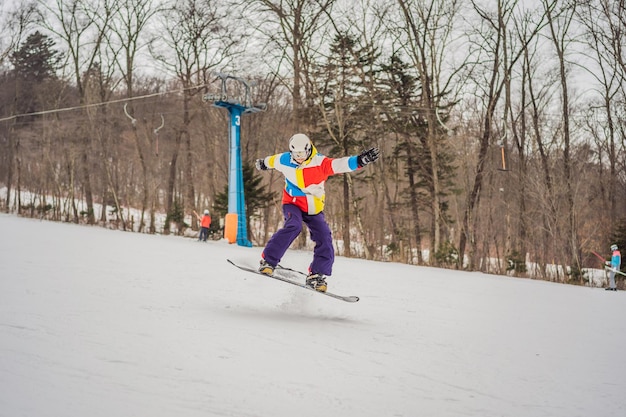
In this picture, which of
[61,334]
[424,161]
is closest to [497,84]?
[424,161]

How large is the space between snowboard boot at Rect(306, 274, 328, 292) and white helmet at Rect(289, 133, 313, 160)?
1.40m

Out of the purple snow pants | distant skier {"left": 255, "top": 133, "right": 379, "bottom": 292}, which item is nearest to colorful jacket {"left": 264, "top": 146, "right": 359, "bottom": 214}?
distant skier {"left": 255, "top": 133, "right": 379, "bottom": 292}

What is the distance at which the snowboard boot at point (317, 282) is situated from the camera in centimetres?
579

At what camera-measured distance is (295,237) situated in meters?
5.72

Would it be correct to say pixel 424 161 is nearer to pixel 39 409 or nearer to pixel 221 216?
pixel 221 216

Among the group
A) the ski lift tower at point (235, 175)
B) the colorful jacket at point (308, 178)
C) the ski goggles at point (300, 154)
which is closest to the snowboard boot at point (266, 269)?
the colorful jacket at point (308, 178)

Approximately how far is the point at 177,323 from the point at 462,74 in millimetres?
20150

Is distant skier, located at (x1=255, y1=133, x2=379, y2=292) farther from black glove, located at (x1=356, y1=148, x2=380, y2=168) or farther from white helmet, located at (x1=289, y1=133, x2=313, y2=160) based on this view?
black glove, located at (x1=356, y1=148, x2=380, y2=168)

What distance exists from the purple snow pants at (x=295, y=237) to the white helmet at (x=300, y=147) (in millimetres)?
611

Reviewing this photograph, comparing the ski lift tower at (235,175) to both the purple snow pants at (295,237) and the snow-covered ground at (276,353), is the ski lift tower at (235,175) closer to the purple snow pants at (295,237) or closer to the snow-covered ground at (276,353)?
the snow-covered ground at (276,353)

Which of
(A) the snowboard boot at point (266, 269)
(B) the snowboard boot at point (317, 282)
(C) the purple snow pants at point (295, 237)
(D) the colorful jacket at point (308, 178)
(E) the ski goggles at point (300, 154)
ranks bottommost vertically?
(B) the snowboard boot at point (317, 282)

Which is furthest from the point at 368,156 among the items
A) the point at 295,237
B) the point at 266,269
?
the point at 266,269

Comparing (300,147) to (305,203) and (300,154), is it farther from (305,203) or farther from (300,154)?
(305,203)

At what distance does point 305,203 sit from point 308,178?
30 centimetres
